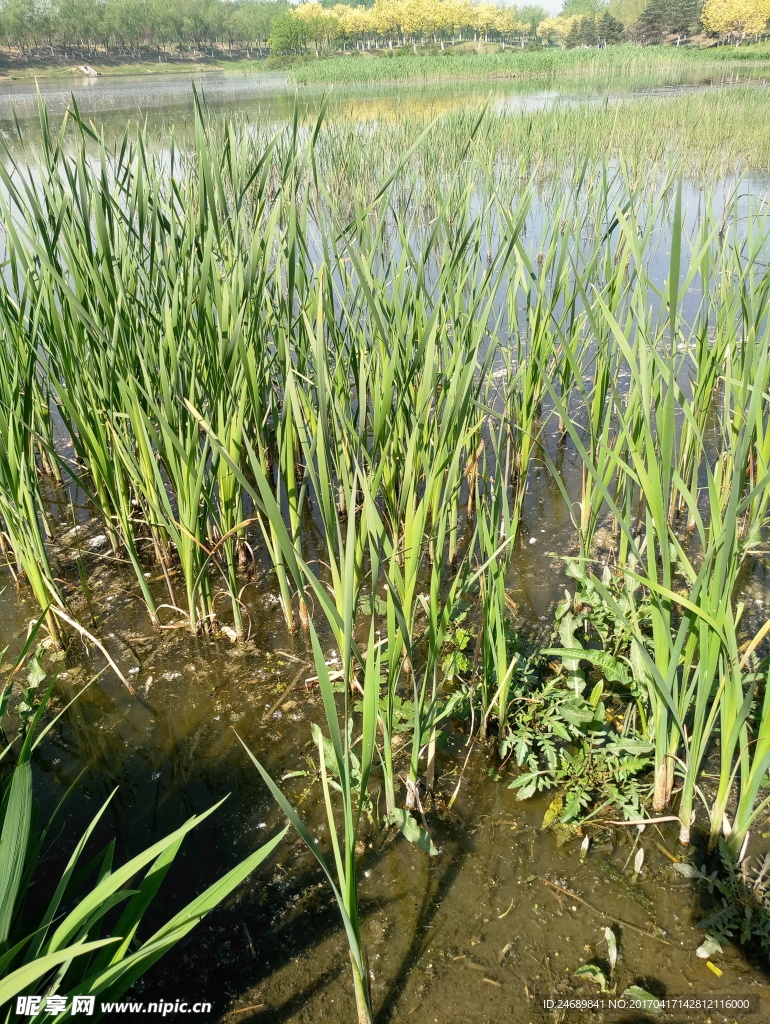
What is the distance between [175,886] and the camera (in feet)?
4.00

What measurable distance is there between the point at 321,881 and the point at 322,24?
5859cm

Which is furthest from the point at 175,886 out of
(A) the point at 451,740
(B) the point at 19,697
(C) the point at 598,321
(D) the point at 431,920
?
(C) the point at 598,321

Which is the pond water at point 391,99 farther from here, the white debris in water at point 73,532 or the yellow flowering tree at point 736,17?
the yellow flowering tree at point 736,17

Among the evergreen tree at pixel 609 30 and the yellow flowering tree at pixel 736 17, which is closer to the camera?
the yellow flowering tree at pixel 736 17

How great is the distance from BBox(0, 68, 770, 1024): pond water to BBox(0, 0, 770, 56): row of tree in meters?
47.0

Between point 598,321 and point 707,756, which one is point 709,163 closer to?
point 598,321

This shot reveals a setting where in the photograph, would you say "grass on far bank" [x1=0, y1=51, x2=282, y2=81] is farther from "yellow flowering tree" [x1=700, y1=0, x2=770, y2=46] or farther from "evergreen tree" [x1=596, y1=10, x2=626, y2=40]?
"yellow flowering tree" [x1=700, y1=0, x2=770, y2=46]

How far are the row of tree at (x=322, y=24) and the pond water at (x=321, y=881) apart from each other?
1850 inches

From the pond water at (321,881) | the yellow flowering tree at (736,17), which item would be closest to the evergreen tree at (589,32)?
the yellow flowering tree at (736,17)

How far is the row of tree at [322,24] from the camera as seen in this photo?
42969 mm

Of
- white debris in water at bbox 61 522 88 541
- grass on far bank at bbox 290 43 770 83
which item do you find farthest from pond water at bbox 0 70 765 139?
white debris in water at bbox 61 522 88 541

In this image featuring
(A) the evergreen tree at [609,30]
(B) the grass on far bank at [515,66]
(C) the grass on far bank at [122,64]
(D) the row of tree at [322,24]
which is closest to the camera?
(B) the grass on far bank at [515,66]

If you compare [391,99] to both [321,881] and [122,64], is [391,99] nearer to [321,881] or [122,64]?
[321,881]

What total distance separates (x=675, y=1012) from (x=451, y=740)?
638mm
